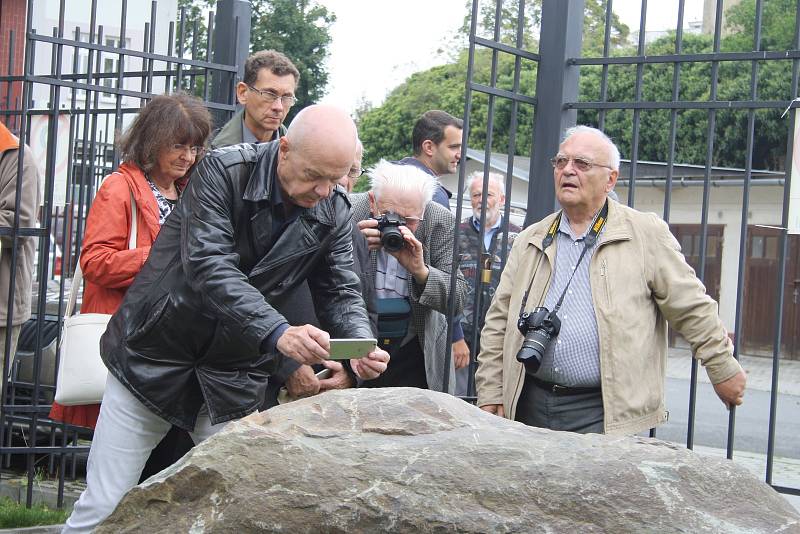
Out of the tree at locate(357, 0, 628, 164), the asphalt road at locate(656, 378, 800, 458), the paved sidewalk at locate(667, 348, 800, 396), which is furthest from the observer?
the tree at locate(357, 0, 628, 164)

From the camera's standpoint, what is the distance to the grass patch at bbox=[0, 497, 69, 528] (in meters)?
5.48

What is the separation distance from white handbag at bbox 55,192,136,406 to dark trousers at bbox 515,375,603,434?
1.66 m

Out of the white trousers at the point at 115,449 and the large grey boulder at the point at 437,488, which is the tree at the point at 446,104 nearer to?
the white trousers at the point at 115,449

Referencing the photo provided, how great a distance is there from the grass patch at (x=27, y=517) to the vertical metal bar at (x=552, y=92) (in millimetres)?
2857

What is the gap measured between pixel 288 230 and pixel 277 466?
3.33ft

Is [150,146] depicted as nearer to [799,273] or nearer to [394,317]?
[394,317]

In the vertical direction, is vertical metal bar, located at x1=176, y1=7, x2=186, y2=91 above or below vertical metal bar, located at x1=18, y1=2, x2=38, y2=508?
above

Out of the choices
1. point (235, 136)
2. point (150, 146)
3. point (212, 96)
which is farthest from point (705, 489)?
point (212, 96)

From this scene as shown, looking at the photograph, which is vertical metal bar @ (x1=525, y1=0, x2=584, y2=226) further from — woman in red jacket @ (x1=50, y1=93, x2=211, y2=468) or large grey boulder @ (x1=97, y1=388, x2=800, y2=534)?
large grey boulder @ (x1=97, y1=388, x2=800, y2=534)

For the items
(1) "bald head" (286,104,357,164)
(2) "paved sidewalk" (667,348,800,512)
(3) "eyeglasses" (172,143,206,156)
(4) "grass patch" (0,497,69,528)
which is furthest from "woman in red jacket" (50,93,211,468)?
(2) "paved sidewalk" (667,348,800,512)

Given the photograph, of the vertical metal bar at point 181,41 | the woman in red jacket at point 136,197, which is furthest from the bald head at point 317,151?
the vertical metal bar at point 181,41

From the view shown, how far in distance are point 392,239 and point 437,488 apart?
1.94 metres

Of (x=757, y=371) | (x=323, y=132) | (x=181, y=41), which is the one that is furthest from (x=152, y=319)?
(x=757, y=371)

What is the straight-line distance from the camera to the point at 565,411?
4.09 m
